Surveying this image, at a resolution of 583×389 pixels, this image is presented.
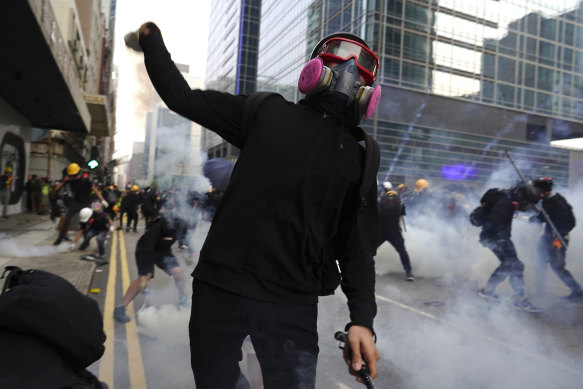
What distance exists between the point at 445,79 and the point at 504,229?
2936cm

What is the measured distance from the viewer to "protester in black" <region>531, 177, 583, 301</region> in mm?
6105

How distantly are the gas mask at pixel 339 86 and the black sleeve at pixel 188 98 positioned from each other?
0.25 meters

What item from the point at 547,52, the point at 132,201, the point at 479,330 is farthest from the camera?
the point at 547,52

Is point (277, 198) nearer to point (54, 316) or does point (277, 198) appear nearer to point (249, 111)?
point (249, 111)

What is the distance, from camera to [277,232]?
4.42ft

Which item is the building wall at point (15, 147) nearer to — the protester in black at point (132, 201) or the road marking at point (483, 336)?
the protester in black at point (132, 201)

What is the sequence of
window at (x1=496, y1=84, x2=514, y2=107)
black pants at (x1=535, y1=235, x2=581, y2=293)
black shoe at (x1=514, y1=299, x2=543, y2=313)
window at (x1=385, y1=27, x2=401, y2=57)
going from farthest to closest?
window at (x1=496, y1=84, x2=514, y2=107) → window at (x1=385, y1=27, x2=401, y2=57) → black pants at (x1=535, y1=235, x2=581, y2=293) → black shoe at (x1=514, y1=299, x2=543, y2=313)

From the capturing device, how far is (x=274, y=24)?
133ft

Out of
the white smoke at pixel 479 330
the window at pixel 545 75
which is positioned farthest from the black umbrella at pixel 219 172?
the window at pixel 545 75

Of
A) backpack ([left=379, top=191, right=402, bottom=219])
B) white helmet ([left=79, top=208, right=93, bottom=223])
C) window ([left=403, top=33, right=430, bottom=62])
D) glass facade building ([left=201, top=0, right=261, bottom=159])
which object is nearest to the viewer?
backpack ([left=379, top=191, right=402, bottom=219])

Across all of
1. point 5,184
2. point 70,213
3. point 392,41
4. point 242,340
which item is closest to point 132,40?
point 242,340

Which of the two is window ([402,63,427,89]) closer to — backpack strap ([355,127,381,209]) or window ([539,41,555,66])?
window ([539,41,555,66])

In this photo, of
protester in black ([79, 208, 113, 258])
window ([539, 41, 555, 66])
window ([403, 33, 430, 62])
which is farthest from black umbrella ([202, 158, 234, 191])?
window ([403, 33, 430, 62])

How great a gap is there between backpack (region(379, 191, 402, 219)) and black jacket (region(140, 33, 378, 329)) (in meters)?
6.49
